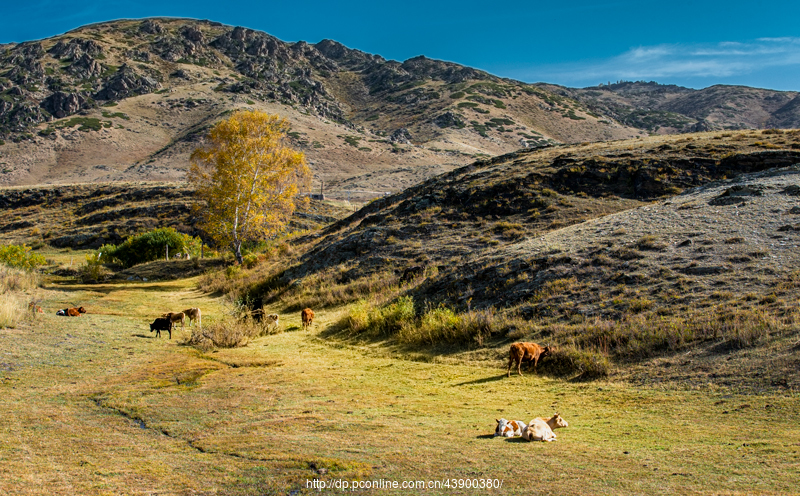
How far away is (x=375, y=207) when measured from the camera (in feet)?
113

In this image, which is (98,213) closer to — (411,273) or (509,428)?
(411,273)

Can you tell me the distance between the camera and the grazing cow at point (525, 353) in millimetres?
9977

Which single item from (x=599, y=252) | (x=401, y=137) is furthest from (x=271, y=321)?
(x=401, y=137)

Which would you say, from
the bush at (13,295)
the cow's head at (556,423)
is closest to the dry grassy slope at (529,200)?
the cow's head at (556,423)

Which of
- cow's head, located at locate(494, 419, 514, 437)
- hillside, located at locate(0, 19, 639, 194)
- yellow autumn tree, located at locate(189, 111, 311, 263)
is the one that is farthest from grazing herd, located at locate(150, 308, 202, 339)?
hillside, located at locate(0, 19, 639, 194)

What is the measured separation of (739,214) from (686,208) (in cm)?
193

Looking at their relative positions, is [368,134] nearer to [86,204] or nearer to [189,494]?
[86,204]

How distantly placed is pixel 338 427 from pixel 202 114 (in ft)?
434

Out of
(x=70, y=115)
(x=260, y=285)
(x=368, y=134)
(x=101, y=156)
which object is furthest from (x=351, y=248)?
(x=70, y=115)

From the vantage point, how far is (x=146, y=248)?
118ft

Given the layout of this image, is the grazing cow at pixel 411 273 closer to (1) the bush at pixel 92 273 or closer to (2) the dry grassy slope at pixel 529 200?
(2) the dry grassy slope at pixel 529 200

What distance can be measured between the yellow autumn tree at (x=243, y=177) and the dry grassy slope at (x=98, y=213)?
18.3 m

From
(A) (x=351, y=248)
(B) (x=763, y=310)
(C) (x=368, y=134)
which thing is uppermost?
(C) (x=368, y=134)

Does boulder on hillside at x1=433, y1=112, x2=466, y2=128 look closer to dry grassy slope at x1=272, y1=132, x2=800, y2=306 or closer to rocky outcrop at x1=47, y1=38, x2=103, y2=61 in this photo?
rocky outcrop at x1=47, y1=38, x2=103, y2=61
